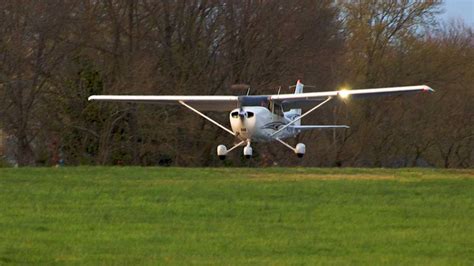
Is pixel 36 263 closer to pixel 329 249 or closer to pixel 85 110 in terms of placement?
pixel 329 249

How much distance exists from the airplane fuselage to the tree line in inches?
268

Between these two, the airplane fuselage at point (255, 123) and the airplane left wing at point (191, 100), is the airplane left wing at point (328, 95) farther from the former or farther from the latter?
the airplane left wing at point (191, 100)

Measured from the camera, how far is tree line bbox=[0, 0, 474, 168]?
40688 millimetres

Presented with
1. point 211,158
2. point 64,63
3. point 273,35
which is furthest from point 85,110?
point 273,35

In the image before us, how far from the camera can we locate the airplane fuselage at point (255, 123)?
3459 centimetres

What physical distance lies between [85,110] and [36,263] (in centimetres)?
3027

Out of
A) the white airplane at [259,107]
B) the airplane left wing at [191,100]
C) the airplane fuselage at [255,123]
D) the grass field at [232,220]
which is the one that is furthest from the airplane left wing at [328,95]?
the grass field at [232,220]

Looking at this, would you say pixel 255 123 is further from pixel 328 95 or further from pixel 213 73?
pixel 213 73

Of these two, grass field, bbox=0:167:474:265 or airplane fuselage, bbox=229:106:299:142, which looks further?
airplane fuselage, bbox=229:106:299:142

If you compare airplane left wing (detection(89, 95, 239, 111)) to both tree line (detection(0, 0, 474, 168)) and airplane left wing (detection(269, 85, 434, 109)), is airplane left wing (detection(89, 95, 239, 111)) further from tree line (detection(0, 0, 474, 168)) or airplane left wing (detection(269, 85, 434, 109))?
tree line (detection(0, 0, 474, 168))

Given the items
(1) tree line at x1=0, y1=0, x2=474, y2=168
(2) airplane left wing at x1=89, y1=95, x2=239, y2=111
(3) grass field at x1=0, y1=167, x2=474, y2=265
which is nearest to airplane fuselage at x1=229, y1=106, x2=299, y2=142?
(2) airplane left wing at x1=89, y1=95, x2=239, y2=111

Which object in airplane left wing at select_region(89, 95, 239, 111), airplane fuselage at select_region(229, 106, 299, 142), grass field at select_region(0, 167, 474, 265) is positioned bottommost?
grass field at select_region(0, 167, 474, 265)

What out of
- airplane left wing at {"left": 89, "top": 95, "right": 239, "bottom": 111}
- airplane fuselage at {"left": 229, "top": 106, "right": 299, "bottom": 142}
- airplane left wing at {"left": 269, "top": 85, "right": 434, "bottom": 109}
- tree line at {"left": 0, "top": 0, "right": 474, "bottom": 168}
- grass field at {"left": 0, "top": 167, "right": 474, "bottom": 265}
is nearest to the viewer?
grass field at {"left": 0, "top": 167, "right": 474, "bottom": 265}

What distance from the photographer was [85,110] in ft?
134
